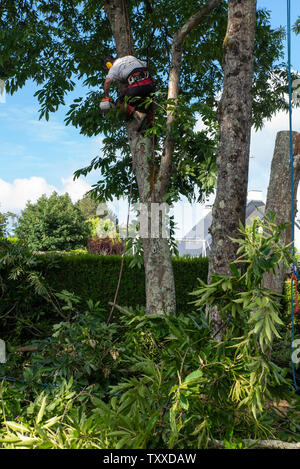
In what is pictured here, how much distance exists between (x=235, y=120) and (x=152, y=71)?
571 centimetres

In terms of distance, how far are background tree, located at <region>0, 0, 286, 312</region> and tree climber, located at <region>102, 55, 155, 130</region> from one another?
0.22 m

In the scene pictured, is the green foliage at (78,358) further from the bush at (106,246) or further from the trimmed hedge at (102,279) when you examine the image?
the bush at (106,246)

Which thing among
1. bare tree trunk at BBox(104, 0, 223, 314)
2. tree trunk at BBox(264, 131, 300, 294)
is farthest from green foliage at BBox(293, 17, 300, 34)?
tree trunk at BBox(264, 131, 300, 294)

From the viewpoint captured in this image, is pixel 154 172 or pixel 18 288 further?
pixel 18 288

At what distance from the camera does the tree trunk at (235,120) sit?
3.07 metres

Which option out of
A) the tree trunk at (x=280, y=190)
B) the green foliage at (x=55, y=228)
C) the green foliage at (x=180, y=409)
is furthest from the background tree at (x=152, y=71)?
the green foliage at (x=55, y=228)

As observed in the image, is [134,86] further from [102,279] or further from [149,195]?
[102,279]

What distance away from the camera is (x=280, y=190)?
142 inches

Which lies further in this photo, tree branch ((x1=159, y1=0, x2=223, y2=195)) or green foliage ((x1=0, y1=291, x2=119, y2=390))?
tree branch ((x1=159, y1=0, x2=223, y2=195))

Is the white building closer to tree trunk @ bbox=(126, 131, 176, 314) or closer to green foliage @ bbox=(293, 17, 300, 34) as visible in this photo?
green foliage @ bbox=(293, 17, 300, 34)

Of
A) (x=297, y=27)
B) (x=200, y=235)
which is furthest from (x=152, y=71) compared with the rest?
(x=200, y=235)

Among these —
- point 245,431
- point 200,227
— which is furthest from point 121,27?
point 200,227

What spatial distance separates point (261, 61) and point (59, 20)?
4.43 m

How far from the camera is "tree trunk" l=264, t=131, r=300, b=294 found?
3.58 m
